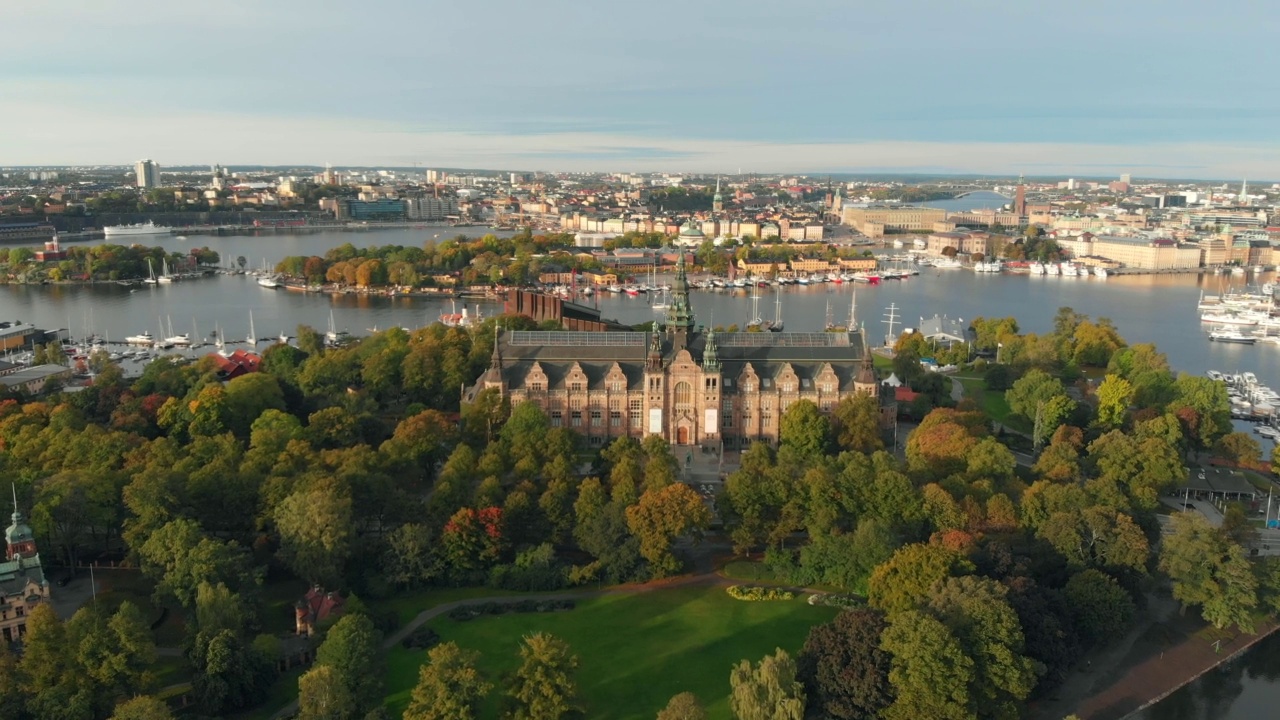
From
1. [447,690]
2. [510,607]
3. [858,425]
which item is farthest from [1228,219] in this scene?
[447,690]

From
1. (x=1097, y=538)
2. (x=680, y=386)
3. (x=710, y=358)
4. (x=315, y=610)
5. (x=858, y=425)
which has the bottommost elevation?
(x=315, y=610)

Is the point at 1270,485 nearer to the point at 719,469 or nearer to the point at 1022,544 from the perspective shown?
the point at 1022,544

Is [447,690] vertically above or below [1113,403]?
below

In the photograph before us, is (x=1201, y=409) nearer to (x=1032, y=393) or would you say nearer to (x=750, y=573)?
(x=1032, y=393)

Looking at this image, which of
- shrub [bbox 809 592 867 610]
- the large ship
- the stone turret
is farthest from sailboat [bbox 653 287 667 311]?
the large ship

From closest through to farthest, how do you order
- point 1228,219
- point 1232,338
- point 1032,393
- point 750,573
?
point 750,573, point 1032,393, point 1232,338, point 1228,219

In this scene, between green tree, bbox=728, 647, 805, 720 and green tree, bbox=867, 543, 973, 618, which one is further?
green tree, bbox=867, 543, 973, 618

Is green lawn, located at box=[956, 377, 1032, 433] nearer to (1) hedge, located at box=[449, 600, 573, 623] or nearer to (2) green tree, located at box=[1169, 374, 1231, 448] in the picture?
(2) green tree, located at box=[1169, 374, 1231, 448]

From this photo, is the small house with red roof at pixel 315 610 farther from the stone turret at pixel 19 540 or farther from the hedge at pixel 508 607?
the stone turret at pixel 19 540
